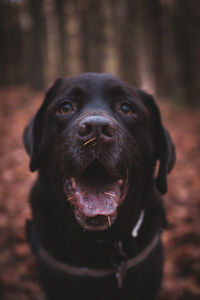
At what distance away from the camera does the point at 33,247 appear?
215cm

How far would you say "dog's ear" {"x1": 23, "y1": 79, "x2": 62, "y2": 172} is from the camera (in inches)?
78.5

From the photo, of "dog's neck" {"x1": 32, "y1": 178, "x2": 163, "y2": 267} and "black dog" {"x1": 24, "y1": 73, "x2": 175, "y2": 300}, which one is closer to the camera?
"black dog" {"x1": 24, "y1": 73, "x2": 175, "y2": 300}

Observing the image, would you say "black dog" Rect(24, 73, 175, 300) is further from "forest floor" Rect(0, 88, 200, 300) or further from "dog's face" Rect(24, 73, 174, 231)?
"forest floor" Rect(0, 88, 200, 300)

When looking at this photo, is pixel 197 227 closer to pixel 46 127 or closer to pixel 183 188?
pixel 183 188

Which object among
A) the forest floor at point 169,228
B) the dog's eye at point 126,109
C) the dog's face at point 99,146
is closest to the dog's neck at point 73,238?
the dog's face at point 99,146

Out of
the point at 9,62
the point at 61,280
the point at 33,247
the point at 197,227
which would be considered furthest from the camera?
the point at 9,62

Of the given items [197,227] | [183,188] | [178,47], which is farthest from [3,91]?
[197,227]

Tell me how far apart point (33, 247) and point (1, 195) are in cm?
229

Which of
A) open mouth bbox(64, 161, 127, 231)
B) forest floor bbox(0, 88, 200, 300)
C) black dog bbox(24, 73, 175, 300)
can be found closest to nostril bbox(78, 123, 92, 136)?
black dog bbox(24, 73, 175, 300)

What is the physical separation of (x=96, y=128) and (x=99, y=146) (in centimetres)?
11

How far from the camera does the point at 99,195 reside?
1.63 meters

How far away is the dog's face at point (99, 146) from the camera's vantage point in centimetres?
154

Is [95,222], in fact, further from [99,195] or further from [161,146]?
[161,146]

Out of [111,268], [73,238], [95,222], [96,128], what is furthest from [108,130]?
[111,268]
